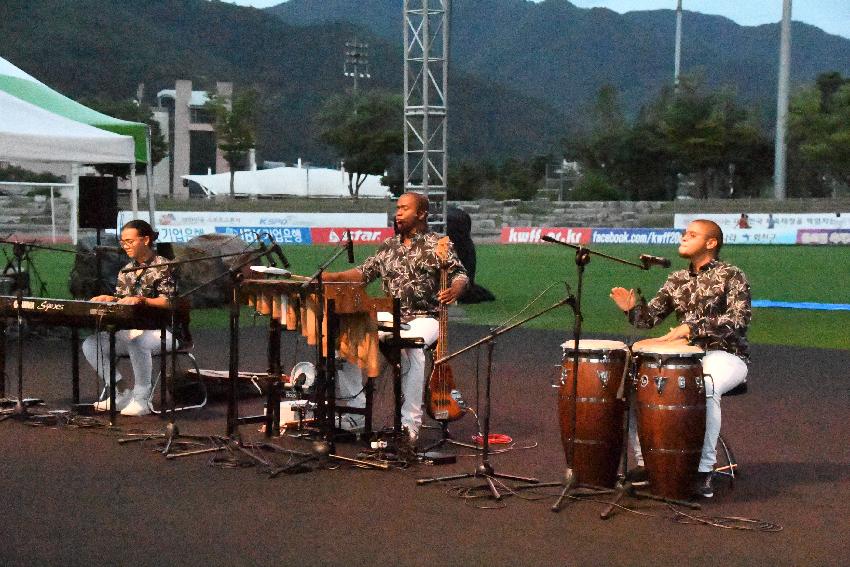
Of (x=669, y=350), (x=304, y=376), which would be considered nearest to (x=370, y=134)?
Answer: (x=304, y=376)

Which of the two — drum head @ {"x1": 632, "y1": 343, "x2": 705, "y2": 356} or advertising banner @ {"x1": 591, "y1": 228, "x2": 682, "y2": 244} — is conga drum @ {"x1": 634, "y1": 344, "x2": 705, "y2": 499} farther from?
advertising banner @ {"x1": 591, "y1": 228, "x2": 682, "y2": 244}


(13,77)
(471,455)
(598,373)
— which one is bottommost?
(471,455)

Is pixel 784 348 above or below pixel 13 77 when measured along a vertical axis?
below

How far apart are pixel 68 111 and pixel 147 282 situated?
5720 mm

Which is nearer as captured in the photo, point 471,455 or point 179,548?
point 179,548

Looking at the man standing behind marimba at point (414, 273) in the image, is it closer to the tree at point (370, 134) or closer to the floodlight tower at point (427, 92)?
the floodlight tower at point (427, 92)

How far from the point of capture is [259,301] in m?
8.50

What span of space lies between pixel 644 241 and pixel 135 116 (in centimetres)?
4021

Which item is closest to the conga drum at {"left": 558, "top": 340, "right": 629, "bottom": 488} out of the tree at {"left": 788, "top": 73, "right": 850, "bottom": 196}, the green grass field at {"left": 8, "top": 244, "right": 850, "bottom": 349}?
the green grass field at {"left": 8, "top": 244, "right": 850, "bottom": 349}

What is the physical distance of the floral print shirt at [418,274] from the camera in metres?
8.30

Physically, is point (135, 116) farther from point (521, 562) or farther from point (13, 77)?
point (521, 562)

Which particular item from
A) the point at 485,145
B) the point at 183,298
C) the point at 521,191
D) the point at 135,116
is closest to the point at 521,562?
the point at 183,298

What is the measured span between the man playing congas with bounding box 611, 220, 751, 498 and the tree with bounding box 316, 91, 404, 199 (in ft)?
198

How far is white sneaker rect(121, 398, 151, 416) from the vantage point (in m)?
9.45
